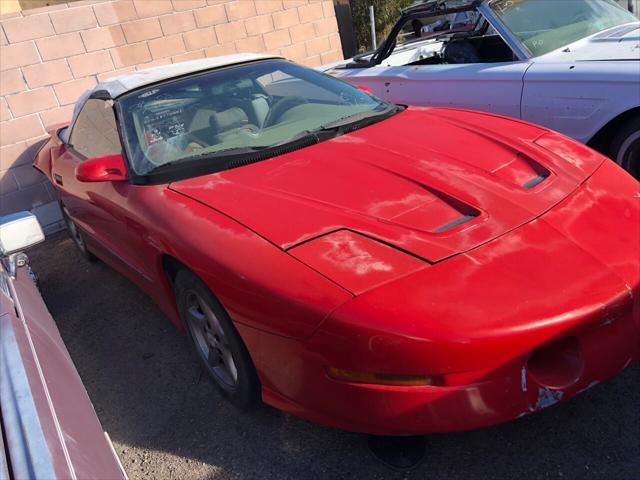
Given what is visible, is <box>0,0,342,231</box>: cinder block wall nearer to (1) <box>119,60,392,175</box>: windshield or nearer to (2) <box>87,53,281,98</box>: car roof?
(2) <box>87,53,281,98</box>: car roof

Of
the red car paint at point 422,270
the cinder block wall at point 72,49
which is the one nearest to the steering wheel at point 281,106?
the red car paint at point 422,270

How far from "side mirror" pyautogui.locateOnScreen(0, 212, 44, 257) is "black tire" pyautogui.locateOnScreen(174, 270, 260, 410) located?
0.60m

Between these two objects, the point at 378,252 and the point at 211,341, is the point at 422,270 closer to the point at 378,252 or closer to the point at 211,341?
the point at 378,252

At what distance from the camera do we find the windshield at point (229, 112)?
108 inches

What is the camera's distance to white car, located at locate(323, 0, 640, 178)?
329 centimetres

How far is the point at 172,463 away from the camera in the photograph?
7.24 ft

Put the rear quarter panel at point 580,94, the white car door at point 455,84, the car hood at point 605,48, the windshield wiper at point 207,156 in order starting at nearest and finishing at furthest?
1. the windshield wiper at point 207,156
2. the rear quarter panel at point 580,94
3. the car hood at point 605,48
4. the white car door at point 455,84

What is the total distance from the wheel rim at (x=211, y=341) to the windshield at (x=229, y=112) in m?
0.72

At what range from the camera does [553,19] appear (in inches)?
162

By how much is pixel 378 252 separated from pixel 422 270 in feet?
0.55

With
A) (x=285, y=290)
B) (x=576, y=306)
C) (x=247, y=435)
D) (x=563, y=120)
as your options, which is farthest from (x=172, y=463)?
(x=563, y=120)

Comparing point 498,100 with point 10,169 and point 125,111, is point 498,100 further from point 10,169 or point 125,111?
point 10,169

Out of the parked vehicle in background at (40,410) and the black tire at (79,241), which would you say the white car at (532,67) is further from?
the parked vehicle in background at (40,410)

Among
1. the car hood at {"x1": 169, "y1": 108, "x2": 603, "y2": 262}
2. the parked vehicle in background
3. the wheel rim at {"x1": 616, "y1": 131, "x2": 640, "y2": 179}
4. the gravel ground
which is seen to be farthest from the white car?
the parked vehicle in background
